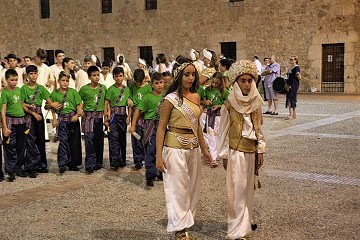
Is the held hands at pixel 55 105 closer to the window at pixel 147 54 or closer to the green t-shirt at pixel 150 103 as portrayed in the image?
the green t-shirt at pixel 150 103

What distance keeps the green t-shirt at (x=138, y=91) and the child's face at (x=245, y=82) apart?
10.9 ft

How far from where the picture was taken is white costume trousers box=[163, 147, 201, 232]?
14.5 ft

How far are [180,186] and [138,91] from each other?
3.38 m

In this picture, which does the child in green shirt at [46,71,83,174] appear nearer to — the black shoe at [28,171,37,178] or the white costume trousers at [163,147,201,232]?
the black shoe at [28,171,37,178]

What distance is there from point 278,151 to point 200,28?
15224 millimetres

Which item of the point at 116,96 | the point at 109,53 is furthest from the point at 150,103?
the point at 109,53

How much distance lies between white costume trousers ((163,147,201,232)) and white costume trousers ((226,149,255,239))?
1.17ft

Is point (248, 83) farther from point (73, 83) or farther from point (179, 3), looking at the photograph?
point (179, 3)

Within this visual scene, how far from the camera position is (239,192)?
4367 mm

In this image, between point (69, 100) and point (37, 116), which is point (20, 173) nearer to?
point (37, 116)

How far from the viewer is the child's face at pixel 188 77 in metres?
4.55

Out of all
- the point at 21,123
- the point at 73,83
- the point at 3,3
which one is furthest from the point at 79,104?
the point at 3,3

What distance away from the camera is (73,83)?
10.5m

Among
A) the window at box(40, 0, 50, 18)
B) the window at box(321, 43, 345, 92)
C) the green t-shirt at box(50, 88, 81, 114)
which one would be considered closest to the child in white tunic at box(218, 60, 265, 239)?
the green t-shirt at box(50, 88, 81, 114)
